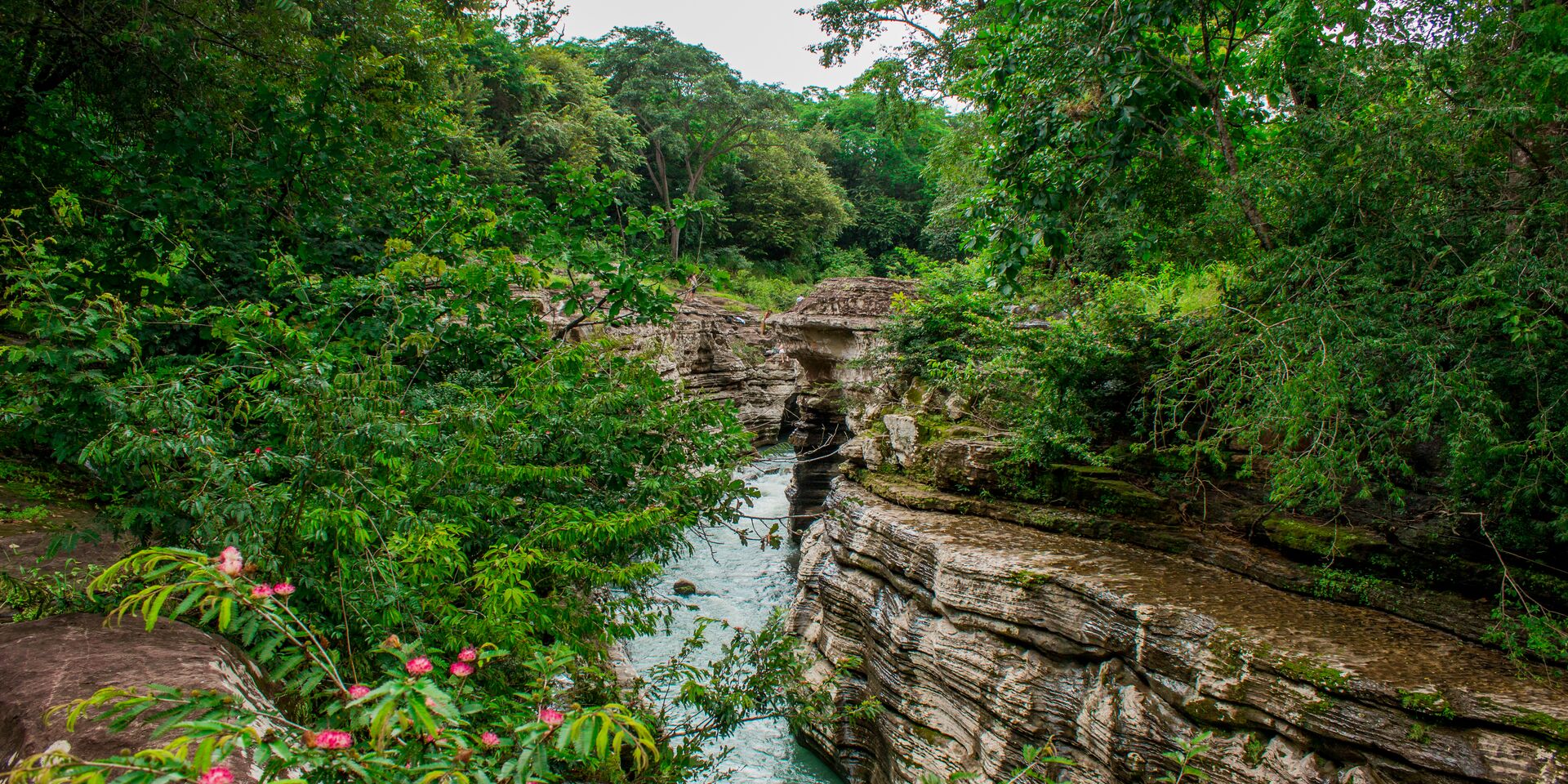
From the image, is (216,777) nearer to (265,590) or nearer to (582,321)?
(265,590)

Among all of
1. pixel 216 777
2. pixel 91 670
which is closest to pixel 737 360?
pixel 91 670

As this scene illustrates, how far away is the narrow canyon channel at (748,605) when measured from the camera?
7.14 metres

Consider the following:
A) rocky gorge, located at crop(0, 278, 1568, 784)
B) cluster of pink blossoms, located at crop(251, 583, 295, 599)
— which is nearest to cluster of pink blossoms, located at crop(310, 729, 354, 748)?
cluster of pink blossoms, located at crop(251, 583, 295, 599)

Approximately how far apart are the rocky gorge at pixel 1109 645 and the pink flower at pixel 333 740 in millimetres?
1261

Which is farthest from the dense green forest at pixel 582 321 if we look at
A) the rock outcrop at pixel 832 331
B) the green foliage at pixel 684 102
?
the green foliage at pixel 684 102

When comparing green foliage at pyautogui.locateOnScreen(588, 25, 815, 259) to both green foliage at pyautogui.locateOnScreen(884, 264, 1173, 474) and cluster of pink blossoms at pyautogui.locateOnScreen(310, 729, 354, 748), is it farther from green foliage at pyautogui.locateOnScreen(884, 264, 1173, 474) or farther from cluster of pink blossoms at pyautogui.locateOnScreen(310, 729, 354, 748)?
cluster of pink blossoms at pyautogui.locateOnScreen(310, 729, 354, 748)

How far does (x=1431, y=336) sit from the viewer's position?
13.6 ft

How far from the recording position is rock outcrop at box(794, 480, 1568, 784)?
12.1 feet

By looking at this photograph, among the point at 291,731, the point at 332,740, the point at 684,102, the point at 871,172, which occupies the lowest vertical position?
the point at 291,731

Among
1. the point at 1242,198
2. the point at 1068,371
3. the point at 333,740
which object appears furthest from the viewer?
the point at 1068,371

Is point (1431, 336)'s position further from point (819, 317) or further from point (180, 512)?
point (819, 317)

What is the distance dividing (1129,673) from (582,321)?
4532mm

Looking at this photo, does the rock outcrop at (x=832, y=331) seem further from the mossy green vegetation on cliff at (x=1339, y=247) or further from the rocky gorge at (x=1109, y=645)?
the mossy green vegetation on cliff at (x=1339, y=247)

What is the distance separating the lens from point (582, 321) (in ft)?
17.9
